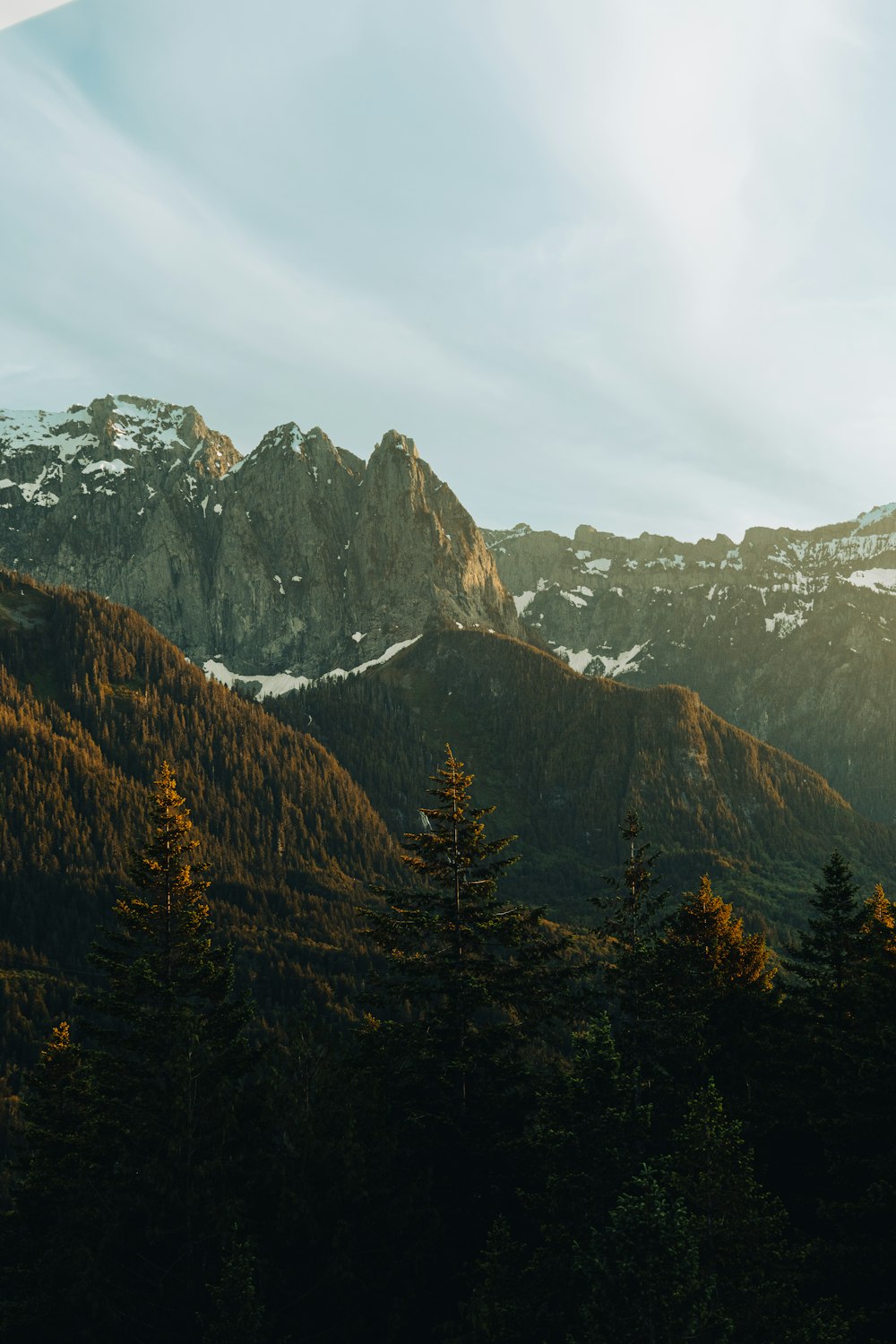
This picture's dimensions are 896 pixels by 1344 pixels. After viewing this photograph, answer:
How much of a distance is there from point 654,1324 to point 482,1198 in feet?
33.6

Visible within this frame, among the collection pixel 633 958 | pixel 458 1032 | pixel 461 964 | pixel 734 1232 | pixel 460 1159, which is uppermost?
pixel 633 958

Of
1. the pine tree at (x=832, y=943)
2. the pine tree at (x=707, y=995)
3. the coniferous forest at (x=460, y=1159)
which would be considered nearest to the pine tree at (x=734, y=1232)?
the coniferous forest at (x=460, y=1159)

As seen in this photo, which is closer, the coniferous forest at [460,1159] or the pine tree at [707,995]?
the coniferous forest at [460,1159]

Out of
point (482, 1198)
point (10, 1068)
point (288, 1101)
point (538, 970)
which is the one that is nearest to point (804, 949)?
point (538, 970)

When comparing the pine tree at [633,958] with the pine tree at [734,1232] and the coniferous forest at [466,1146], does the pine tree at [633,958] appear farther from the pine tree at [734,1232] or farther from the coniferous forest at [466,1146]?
the pine tree at [734,1232]

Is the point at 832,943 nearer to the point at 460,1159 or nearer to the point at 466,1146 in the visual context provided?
the point at 466,1146

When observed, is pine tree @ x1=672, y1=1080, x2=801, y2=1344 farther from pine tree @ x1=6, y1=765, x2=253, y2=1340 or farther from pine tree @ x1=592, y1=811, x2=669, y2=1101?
pine tree @ x1=6, y1=765, x2=253, y2=1340

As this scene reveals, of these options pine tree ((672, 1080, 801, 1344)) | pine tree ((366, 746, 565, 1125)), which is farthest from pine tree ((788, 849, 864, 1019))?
pine tree ((672, 1080, 801, 1344))

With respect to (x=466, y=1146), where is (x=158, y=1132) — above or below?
above

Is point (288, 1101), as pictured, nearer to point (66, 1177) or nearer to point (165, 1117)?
point (165, 1117)

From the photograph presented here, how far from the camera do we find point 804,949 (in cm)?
4025

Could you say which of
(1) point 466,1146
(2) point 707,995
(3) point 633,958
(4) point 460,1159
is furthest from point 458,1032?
(2) point 707,995

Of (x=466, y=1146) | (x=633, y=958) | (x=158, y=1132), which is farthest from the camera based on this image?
(x=633, y=958)

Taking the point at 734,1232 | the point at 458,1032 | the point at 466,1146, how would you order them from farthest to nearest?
the point at 458,1032, the point at 466,1146, the point at 734,1232
